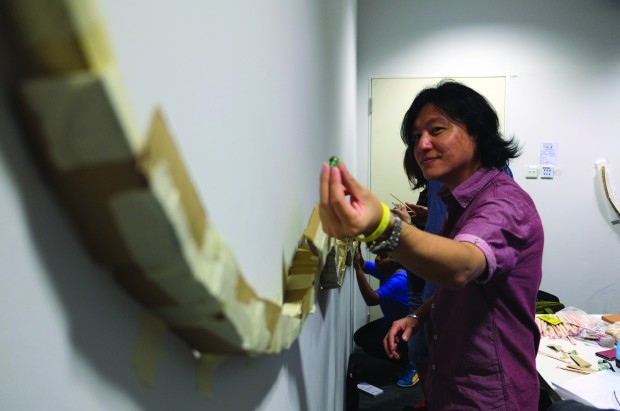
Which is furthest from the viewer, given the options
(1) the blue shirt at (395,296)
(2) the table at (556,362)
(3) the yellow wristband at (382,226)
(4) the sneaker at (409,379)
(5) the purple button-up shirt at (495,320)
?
(4) the sneaker at (409,379)

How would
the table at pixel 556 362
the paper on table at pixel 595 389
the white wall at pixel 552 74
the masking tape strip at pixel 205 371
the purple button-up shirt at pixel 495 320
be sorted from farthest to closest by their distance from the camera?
the white wall at pixel 552 74
the table at pixel 556 362
the paper on table at pixel 595 389
the purple button-up shirt at pixel 495 320
the masking tape strip at pixel 205 371

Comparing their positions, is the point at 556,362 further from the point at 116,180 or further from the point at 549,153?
the point at 549,153

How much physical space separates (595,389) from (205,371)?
1527 mm

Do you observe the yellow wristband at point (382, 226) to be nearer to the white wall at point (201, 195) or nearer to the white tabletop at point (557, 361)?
the white wall at point (201, 195)

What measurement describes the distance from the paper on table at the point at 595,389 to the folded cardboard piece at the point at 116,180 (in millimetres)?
1476

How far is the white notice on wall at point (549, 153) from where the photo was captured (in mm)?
3156

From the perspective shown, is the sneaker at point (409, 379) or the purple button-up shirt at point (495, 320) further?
the sneaker at point (409, 379)

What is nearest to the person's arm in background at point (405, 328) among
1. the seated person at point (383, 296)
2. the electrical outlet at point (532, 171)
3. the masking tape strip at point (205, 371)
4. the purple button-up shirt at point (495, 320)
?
the purple button-up shirt at point (495, 320)

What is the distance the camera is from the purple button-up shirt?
89 centimetres

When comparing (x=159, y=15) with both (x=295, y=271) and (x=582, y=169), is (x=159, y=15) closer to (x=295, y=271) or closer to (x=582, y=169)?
(x=295, y=271)

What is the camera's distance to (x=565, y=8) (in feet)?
10.2


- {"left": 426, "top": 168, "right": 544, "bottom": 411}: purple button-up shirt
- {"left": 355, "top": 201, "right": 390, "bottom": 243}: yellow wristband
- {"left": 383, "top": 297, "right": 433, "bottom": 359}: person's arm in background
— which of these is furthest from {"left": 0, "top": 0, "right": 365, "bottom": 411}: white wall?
{"left": 383, "top": 297, "right": 433, "bottom": 359}: person's arm in background

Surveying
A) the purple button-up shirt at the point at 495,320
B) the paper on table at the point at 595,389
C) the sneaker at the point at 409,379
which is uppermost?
the purple button-up shirt at the point at 495,320

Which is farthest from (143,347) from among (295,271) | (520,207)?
(520,207)
